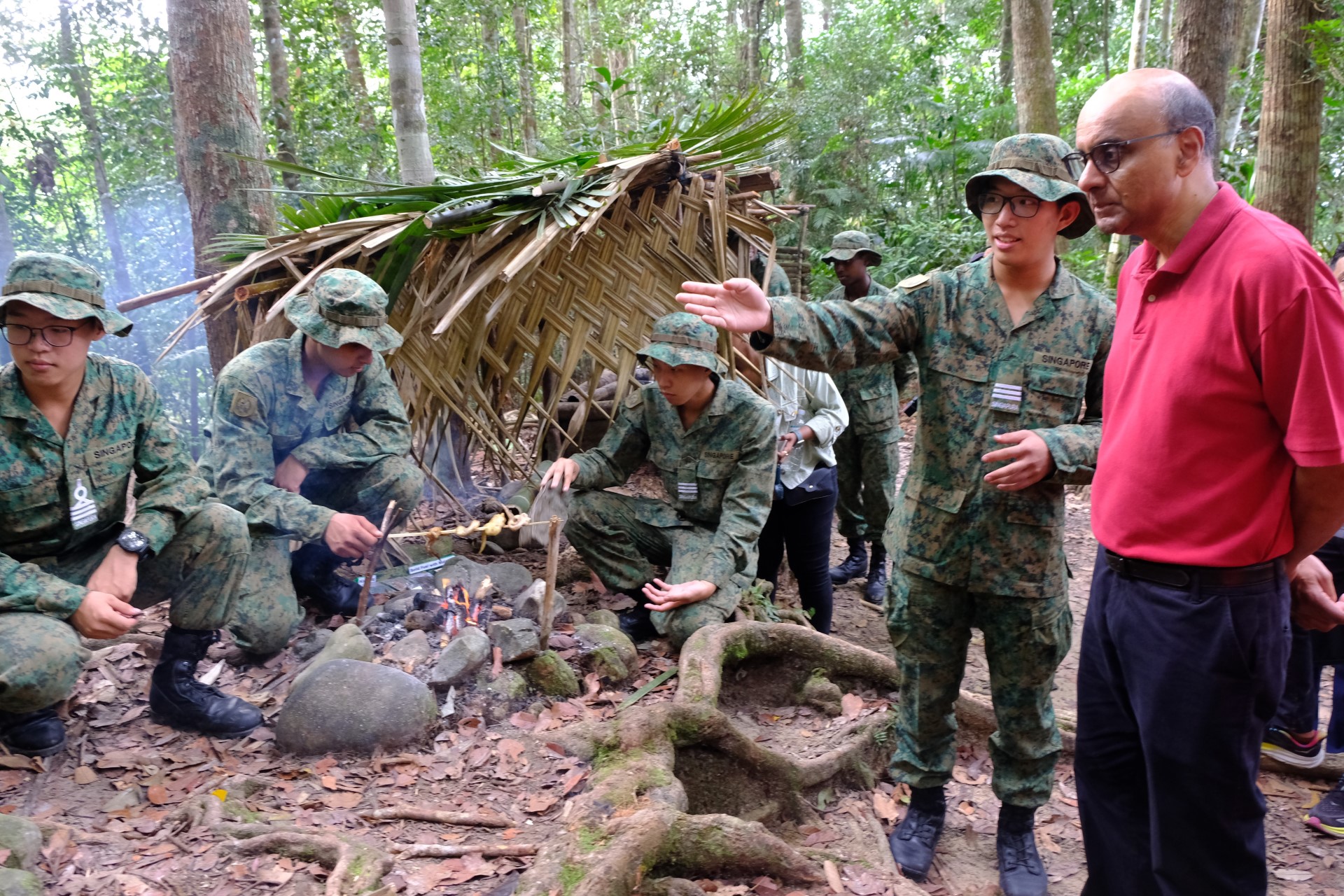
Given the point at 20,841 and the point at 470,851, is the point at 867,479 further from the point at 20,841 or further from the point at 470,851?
the point at 20,841

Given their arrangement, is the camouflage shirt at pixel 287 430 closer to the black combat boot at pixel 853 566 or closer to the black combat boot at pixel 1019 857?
the black combat boot at pixel 1019 857

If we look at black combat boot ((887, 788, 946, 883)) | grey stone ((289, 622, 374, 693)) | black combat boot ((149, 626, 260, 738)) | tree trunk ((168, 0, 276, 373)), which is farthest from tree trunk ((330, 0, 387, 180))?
black combat boot ((887, 788, 946, 883))

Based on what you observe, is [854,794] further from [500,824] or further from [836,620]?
[836,620]

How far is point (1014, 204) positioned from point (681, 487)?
7.95 feet

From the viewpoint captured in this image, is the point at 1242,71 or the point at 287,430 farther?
the point at 1242,71

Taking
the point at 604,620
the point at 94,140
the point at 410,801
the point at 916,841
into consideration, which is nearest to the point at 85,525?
the point at 410,801

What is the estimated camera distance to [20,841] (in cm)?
238

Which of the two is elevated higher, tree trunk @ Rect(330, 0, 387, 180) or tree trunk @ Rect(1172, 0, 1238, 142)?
→ tree trunk @ Rect(330, 0, 387, 180)

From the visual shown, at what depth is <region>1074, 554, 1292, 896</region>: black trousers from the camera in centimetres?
186

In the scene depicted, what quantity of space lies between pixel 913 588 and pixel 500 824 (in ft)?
5.06

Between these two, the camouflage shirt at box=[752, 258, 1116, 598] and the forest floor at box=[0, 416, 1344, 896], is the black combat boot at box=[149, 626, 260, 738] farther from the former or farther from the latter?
the camouflage shirt at box=[752, 258, 1116, 598]

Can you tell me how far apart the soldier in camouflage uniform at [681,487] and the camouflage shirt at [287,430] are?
95 cm

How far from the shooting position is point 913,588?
2689 millimetres

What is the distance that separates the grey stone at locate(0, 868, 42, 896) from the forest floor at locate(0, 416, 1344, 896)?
0.13 m
